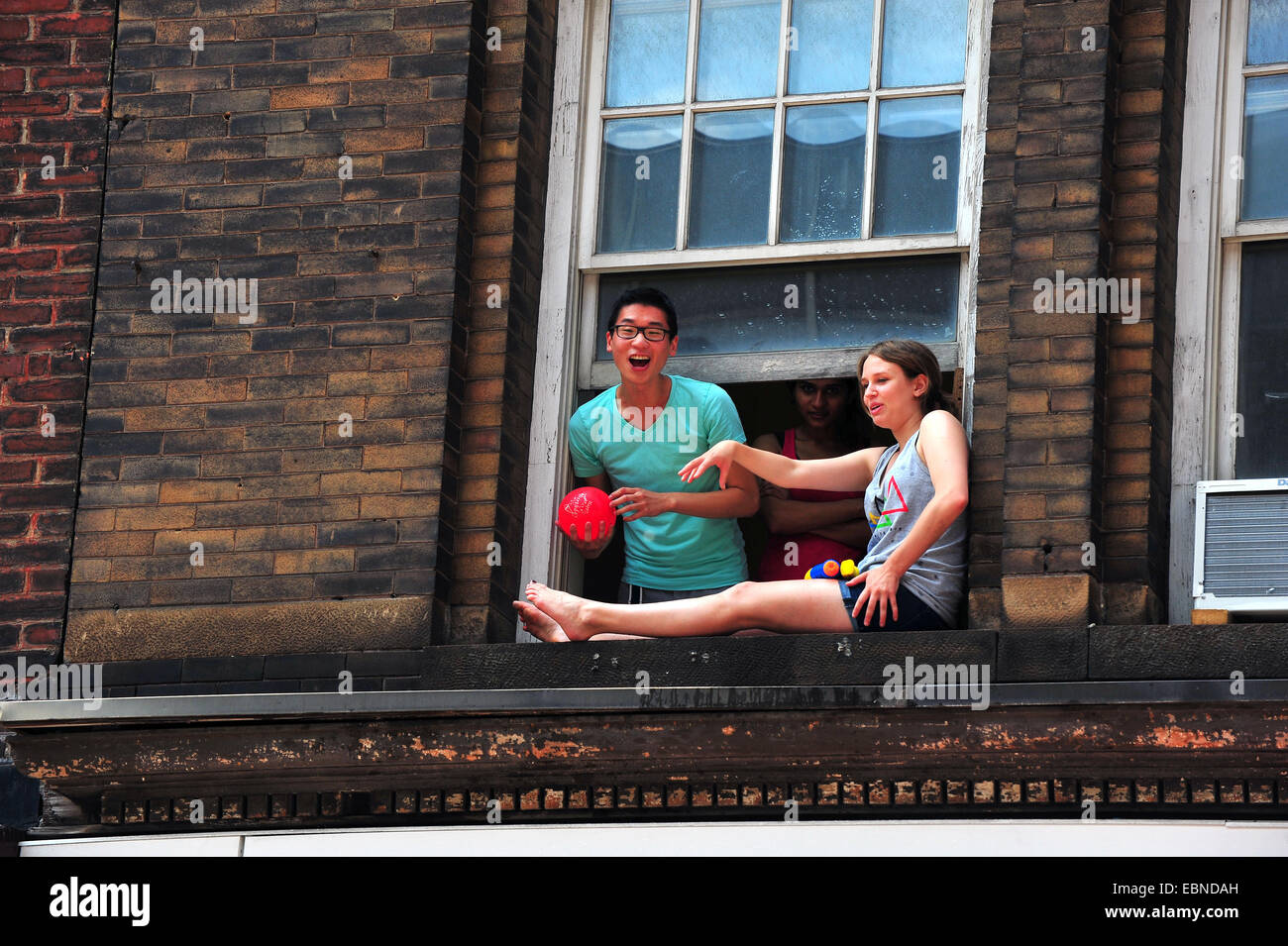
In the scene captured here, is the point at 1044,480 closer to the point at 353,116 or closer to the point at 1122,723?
the point at 1122,723

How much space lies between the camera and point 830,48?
27.3 ft

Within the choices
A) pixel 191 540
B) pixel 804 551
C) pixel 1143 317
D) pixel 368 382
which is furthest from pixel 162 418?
pixel 1143 317

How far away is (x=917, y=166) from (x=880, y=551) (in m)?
1.57

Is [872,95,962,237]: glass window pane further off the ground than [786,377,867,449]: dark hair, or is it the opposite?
[872,95,962,237]: glass window pane

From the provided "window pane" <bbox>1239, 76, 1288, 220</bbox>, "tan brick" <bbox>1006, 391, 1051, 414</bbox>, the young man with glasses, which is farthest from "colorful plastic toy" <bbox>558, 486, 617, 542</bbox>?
"window pane" <bbox>1239, 76, 1288, 220</bbox>

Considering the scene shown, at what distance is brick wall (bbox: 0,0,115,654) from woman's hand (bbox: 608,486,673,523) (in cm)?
218

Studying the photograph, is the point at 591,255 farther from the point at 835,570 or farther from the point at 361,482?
the point at 835,570

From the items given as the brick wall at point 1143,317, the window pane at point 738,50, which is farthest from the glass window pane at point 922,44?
the brick wall at point 1143,317

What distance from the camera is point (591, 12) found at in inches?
342

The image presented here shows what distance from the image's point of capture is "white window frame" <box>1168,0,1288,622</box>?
7.48 m

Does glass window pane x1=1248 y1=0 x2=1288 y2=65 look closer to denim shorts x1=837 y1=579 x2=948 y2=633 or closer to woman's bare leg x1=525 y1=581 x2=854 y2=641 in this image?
denim shorts x1=837 y1=579 x2=948 y2=633

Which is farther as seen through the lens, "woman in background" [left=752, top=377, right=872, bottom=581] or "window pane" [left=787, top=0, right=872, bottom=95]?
"window pane" [left=787, top=0, right=872, bottom=95]
